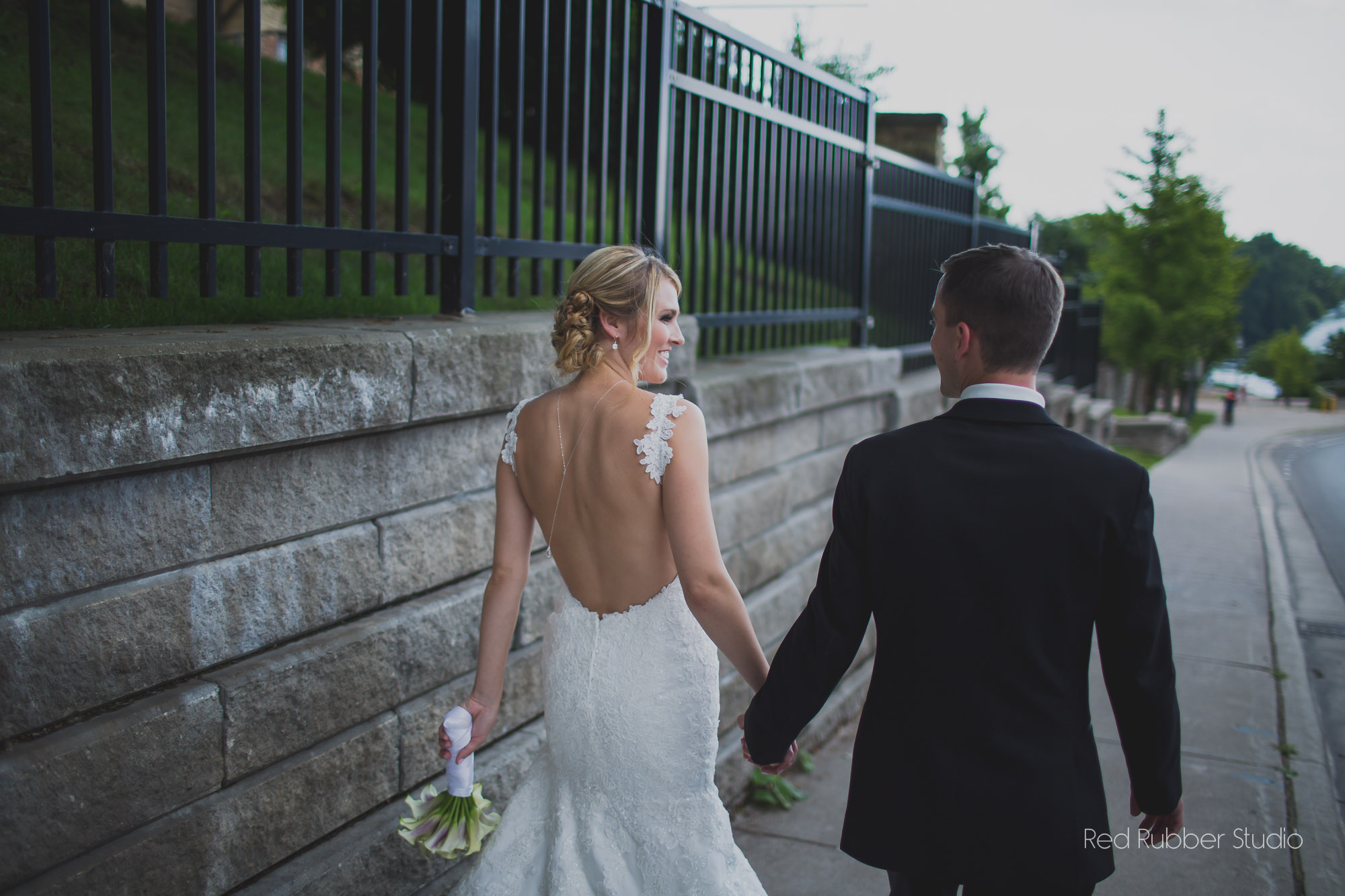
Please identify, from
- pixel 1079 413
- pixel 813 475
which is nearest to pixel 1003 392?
pixel 813 475

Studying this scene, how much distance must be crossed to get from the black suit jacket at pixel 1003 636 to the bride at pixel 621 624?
14.7 inches

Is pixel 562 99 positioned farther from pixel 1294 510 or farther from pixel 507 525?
pixel 1294 510

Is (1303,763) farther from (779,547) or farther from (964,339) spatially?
(964,339)

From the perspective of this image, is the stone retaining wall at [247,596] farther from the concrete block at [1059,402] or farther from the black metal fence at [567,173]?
the concrete block at [1059,402]

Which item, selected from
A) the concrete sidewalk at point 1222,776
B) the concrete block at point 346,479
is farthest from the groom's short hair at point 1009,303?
the concrete sidewalk at point 1222,776

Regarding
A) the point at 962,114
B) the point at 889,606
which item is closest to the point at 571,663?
the point at 889,606

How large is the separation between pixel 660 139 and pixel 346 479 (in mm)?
2393

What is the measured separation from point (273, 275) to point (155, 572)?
226cm

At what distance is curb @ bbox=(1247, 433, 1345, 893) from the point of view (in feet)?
13.5

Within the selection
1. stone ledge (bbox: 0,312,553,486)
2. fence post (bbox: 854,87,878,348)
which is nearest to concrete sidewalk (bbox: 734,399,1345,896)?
stone ledge (bbox: 0,312,553,486)

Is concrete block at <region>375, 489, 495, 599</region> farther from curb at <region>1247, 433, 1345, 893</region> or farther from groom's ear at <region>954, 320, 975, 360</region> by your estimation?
curb at <region>1247, 433, 1345, 893</region>

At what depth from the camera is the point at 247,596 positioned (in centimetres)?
239

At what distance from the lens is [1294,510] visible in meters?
14.1

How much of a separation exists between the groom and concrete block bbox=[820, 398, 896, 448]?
361 cm
